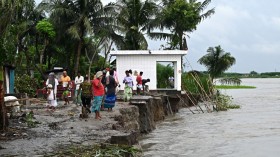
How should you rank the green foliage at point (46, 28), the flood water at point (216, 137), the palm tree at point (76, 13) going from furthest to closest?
the palm tree at point (76, 13), the green foliage at point (46, 28), the flood water at point (216, 137)

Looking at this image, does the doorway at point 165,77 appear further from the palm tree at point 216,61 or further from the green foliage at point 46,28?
the palm tree at point 216,61

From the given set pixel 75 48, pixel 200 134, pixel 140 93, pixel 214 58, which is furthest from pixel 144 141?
pixel 214 58

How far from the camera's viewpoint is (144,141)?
15656 mm

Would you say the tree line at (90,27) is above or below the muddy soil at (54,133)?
above

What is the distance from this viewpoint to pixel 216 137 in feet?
56.1

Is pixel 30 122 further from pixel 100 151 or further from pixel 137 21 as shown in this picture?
pixel 137 21

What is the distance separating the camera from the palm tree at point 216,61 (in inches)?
1854

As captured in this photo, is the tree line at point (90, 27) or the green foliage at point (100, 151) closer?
the green foliage at point (100, 151)

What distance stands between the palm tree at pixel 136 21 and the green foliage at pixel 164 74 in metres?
2.50

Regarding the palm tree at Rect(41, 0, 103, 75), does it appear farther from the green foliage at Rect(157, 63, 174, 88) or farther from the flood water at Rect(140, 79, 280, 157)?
the flood water at Rect(140, 79, 280, 157)

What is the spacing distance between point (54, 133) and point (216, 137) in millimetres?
7838

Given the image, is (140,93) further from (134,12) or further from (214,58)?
(214,58)

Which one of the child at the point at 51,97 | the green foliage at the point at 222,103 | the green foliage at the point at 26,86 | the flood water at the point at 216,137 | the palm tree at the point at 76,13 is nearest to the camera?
the flood water at the point at 216,137

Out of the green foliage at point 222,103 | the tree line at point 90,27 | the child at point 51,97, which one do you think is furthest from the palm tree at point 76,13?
the child at point 51,97
